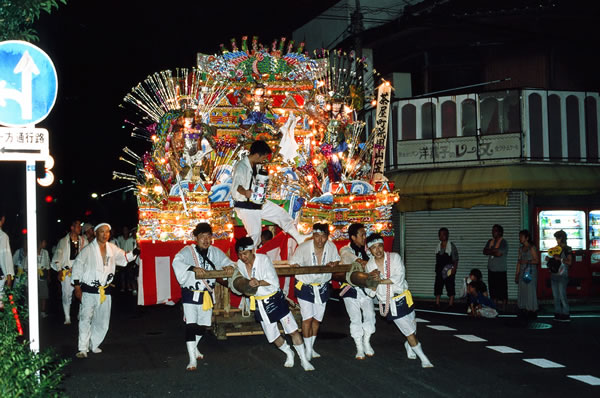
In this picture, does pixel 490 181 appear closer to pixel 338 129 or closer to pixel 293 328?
pixel 338 129

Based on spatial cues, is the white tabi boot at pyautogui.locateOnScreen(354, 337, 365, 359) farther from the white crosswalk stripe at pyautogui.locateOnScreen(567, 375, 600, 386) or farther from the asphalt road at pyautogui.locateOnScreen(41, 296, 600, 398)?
the white crosswalk stripe at pyautogui.locateOnScreen(567, 375, 600, 386)

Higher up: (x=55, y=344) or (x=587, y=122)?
(x=587, y=122)

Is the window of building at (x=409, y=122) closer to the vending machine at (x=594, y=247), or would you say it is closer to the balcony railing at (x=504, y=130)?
the balcony railing at (x=504, y=130)

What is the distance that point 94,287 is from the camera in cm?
935

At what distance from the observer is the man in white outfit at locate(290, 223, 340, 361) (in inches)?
336

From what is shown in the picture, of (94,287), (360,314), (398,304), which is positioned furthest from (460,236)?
(94,287)

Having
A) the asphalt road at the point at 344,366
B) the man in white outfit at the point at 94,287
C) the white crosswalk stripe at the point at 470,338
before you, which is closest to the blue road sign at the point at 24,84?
the asphalt road at the point at 344,366

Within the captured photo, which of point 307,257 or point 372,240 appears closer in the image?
point 372,240

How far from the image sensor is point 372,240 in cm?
828

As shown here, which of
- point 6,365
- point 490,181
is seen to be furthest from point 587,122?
point 6,365

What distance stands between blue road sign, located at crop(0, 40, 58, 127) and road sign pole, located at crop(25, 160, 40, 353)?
1.23 feet

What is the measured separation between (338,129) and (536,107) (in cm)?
757

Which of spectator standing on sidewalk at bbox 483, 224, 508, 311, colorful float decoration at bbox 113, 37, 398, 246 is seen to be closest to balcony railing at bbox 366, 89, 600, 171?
spectator standing on sidewalk at bbox 483, 224, 508, 311

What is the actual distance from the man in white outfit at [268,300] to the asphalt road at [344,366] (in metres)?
0.36
